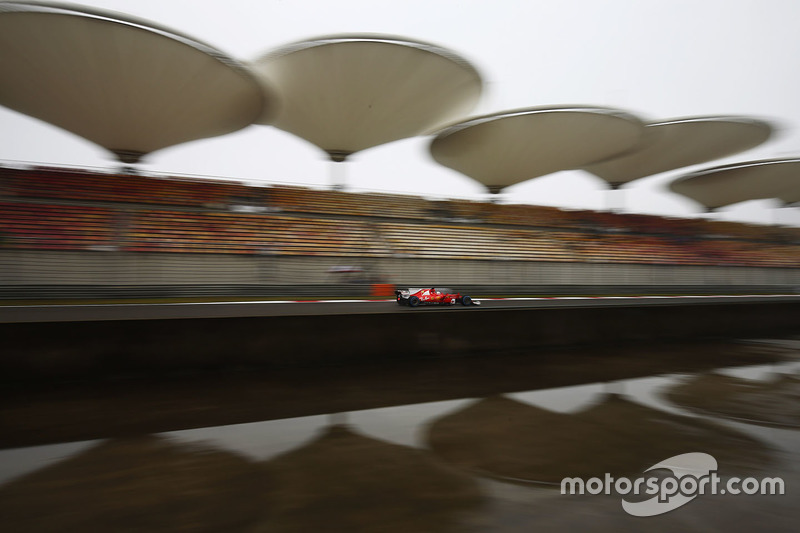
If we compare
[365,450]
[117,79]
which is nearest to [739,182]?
[365,450]

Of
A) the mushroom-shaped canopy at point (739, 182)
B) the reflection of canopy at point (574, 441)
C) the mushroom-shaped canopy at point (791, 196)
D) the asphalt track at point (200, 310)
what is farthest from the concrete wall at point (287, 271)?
the mushroom-shaped canopy at point (791, 196)

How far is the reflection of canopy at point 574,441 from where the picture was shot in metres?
3.29

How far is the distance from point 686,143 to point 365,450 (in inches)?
1128

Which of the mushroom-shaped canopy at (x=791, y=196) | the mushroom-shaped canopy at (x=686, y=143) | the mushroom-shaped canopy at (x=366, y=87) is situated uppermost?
the mushroom-shaped canopy at (x=366, y=87)

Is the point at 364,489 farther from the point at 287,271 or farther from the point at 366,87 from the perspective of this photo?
the point at 366,87

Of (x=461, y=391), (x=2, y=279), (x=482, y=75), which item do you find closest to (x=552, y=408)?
(x=461, y=391)

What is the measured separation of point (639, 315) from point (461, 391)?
6.20 meters

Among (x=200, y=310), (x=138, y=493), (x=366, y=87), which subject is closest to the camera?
(x=138, y=493)

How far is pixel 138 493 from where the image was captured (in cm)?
276

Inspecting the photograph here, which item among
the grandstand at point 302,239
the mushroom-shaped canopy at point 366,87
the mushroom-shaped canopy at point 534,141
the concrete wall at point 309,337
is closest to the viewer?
the concrete wall at point 309,337

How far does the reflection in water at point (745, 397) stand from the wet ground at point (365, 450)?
0.19 feet

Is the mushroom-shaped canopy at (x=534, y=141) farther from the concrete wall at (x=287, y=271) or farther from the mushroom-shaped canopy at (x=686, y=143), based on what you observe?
the concrete wall at (x=287, y=271)

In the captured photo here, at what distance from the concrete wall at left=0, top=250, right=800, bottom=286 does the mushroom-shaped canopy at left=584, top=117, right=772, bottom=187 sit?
344 inches

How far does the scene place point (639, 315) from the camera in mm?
9422
